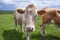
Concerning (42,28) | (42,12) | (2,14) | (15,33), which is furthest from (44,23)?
(2,14)

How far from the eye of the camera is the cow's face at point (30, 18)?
5.70 m

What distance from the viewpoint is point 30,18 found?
581 cm

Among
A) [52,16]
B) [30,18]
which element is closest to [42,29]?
[52,16]

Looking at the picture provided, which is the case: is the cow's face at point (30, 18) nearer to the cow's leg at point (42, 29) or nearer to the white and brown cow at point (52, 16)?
the white and brown cow at point (52, 16)

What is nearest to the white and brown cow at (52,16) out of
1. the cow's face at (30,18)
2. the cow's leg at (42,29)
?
the cow's leg at (42,29)

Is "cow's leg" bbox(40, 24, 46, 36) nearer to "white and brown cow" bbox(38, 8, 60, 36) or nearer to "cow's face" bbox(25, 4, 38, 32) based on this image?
"white and brown cow" bbox(38, 8, 60, 36)

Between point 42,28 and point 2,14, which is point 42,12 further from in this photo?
point 2,14

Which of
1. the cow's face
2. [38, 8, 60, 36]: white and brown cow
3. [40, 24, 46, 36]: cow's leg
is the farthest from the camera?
[40, 24, 46, 36]: cow's leg

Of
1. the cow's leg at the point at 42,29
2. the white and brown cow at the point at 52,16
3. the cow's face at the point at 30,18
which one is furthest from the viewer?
the cow's leg at the point at 42,29

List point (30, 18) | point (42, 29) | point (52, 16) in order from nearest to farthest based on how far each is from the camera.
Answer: point (30, 18) → point (52, 16) → point (42, 29)

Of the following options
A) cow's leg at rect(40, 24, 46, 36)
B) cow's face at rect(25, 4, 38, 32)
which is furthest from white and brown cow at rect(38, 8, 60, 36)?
cow's face at rect(25, 4, 38, 32)

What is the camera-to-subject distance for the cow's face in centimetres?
570

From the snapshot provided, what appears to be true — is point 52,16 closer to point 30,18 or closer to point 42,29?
point 42,29

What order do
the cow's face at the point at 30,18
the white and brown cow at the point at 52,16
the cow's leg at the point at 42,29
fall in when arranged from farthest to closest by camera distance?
1. the cow's leg at the point at 42,29
2. the white and brown cow at the point at 52,16
3. the cow's face at the point at 30,18
